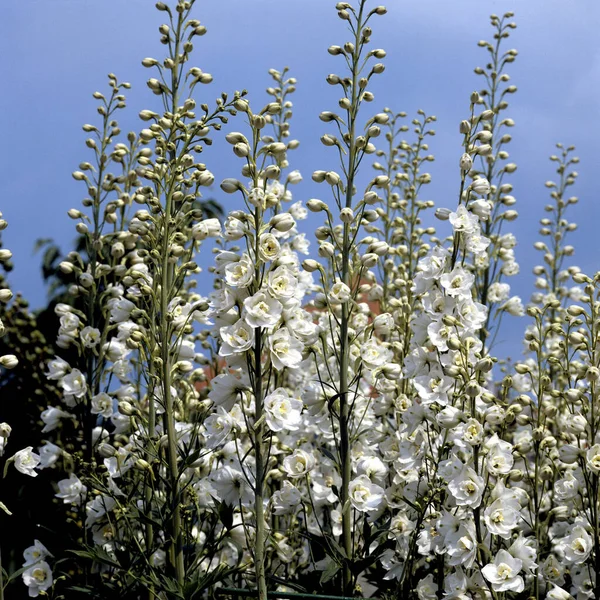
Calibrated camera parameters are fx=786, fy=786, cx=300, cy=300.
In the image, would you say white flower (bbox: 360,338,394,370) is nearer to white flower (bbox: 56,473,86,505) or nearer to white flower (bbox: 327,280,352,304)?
white flower (bbox: 327,280,352,304)

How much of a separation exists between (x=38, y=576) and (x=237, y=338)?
208 cm

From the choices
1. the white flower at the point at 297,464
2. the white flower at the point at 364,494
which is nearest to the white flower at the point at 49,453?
Answer: the white flower at the point at 297,464

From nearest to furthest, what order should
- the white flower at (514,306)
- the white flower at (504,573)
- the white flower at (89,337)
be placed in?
1. the white flower at (504,573)
2. the white flower at (89,337)
3. the white flower at (514,306)

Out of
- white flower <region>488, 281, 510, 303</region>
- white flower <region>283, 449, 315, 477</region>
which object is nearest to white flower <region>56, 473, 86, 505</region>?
white flower <region>283, 449, 315, 477</region>

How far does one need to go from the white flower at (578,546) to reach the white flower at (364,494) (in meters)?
0.92

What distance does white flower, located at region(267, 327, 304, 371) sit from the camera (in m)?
3.02

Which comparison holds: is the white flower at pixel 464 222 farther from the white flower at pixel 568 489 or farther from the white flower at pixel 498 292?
the white flower at pixel 498 292

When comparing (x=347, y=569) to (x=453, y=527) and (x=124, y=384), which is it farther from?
(x=124, y=384)

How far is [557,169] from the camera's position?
675 cm

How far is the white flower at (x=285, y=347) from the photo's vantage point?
3.02m

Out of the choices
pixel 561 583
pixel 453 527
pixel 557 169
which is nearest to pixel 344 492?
pixel 453 527

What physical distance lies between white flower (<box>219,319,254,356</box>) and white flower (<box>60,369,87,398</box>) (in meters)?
1.58

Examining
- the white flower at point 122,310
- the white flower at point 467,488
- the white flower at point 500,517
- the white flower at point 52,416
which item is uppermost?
the white flower at point 122,310

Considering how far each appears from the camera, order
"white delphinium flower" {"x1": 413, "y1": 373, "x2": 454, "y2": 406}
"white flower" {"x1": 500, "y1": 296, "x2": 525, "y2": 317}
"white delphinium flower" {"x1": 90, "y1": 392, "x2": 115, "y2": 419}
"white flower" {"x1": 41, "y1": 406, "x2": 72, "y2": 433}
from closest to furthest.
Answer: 1. "white delphinium flower" {"x1": 413, "y1": 373, "x2": 454, "y2": 406}
2. "white delphinium flower" {"x1": 90, "y1": 392, "x2": 115, "y2": 419}
3. "white flower" {"x1": 41, "y1": 406, "x2": 72, "y2": 433}
4. "white flower" {"x1": 500, "y1": 296, "x2": 525, "y2": 317}
